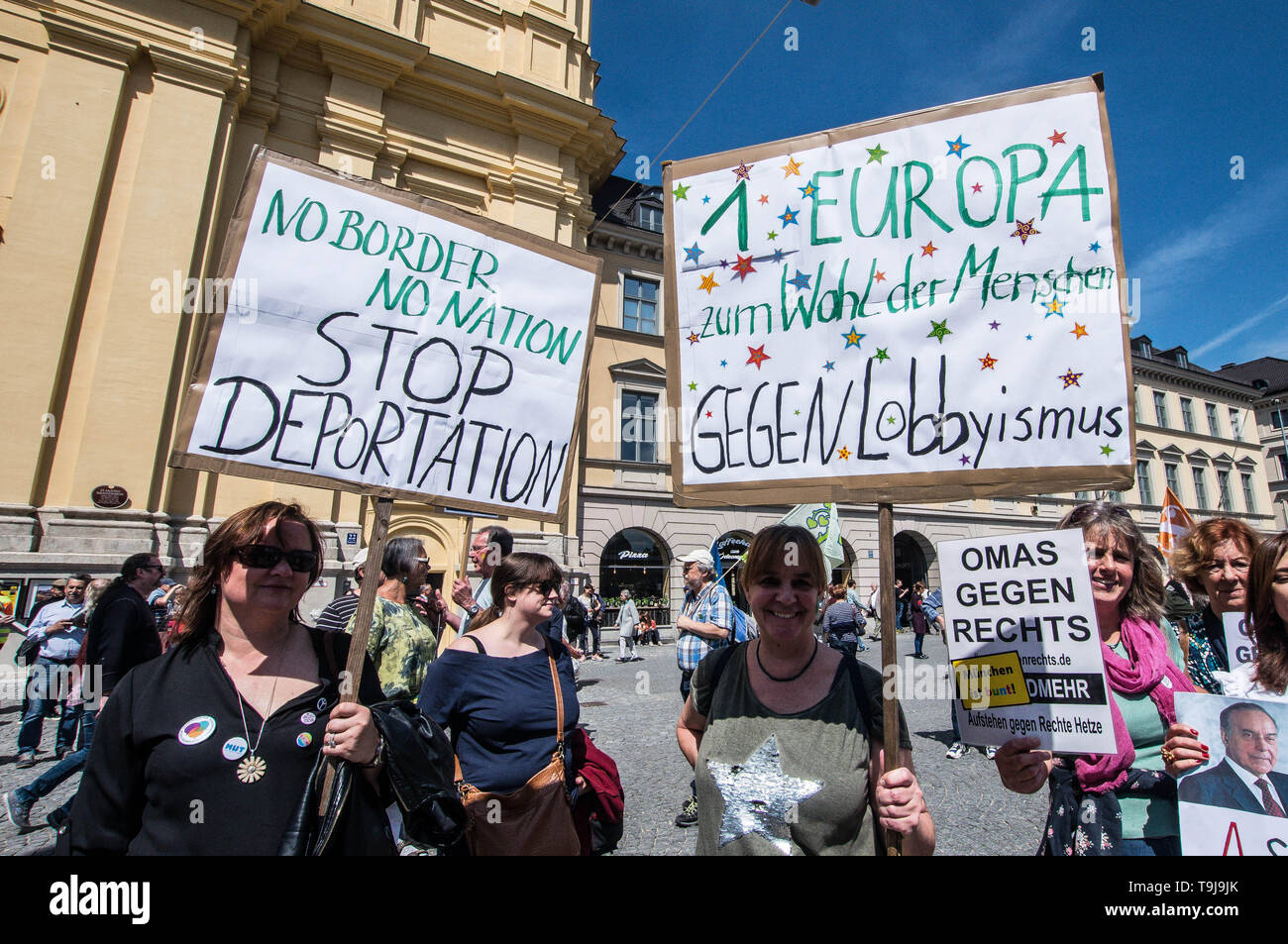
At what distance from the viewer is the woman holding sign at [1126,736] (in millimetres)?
1991

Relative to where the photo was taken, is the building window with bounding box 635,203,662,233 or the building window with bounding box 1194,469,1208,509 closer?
the building window with bounding box 635,203,662,233

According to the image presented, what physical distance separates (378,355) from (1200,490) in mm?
41564

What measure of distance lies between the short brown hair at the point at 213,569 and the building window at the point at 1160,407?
1545 inches

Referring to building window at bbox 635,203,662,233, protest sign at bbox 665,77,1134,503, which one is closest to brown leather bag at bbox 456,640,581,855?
protest sign at bbox 665,77,1134,503

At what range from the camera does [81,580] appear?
7445 millimetres

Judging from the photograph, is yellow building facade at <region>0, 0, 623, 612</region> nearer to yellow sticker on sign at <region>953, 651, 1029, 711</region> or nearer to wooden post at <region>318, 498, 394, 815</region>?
wooden post at <region>318, 498, 394, 815</region>

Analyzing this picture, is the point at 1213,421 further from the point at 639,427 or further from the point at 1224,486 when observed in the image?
the point at 639,427

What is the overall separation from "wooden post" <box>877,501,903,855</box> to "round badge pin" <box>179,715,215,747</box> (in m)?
1.69

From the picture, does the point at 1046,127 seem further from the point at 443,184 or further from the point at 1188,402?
the point at 1188,402

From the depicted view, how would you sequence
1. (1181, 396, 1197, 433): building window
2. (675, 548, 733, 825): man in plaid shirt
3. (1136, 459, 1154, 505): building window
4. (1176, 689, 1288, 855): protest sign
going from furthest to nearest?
(1181, 396, 1197, 433): building window
(1136, 459, 1154, 505): building window
(675, 548, 733, 825): man in plaid shirt
(1176, 689, 1288, 855): protest sign

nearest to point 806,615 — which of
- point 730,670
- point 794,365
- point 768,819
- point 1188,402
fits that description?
point 730,670

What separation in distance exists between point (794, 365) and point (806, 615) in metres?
0.79

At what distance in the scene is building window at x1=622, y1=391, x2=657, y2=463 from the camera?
19312 mm

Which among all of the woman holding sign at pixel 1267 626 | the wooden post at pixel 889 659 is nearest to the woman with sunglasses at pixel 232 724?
the wooden post at pixel 889 659
